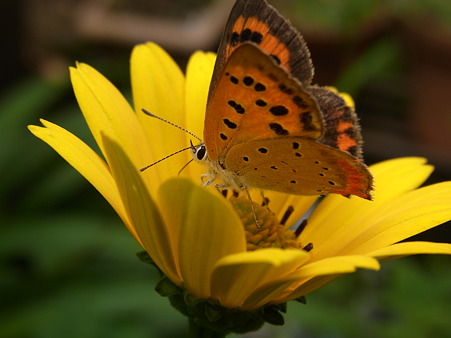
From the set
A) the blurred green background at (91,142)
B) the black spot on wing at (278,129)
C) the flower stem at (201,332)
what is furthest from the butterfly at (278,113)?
the blurred green background at (91,142)

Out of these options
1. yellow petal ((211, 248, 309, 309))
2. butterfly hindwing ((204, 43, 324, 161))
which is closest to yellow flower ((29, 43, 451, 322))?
yellow petal ((211, 248, 309, 309))

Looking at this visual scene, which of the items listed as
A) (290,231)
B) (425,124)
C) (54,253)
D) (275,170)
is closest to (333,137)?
(275,170)

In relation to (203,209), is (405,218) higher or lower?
lower

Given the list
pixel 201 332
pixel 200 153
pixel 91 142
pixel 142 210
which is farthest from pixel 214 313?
pixel 91 142

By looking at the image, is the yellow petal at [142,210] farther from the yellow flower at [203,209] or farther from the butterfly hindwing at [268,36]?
the butterfly hindwing at [268,36]

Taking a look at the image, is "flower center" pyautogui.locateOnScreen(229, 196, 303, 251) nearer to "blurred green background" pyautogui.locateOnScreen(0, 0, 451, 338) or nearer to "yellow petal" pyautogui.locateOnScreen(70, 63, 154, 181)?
"yellow petal" pyautogui.locateOnScreen(70, 63, 154, 181)

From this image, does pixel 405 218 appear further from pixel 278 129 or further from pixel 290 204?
pixel 290 204

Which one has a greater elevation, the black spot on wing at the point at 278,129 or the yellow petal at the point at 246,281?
the black spot on wing at the point at 278,129
